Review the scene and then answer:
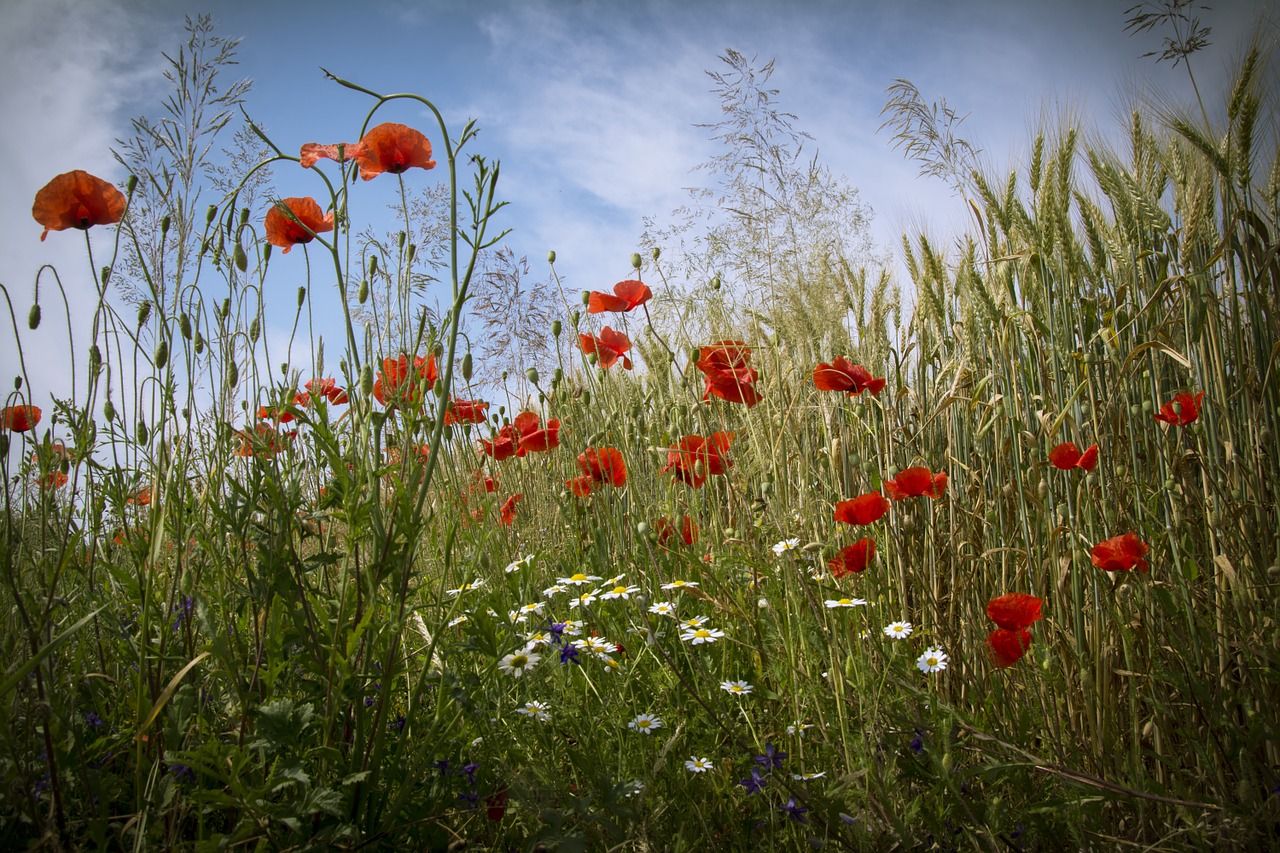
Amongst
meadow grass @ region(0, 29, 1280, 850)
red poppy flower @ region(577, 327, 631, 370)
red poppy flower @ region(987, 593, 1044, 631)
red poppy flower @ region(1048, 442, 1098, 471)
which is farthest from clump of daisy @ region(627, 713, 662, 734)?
red poppy flower @ region(577, 327, 631, 370)

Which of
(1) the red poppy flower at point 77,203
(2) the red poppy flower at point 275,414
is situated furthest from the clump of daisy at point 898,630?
(1) the red poppy flower at point 77,203

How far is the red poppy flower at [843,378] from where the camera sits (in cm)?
Answer: 174

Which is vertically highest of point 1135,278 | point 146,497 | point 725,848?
point 1135,278

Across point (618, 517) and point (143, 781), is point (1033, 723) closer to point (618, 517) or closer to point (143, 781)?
point (618, 517)

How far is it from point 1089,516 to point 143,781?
61.6 inches

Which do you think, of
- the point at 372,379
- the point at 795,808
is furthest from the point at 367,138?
the point at 795,808

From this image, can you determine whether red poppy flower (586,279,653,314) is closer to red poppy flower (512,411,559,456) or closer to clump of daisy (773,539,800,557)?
red poppy flower (512,411,559,456)

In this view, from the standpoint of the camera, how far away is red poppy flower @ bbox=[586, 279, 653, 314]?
2234 mm

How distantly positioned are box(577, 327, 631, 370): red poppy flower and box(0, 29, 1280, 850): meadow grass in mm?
290

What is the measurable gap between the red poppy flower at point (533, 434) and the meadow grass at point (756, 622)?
41 centimetres

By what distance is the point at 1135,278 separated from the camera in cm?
165

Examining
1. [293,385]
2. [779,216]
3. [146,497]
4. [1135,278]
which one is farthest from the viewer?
[779,216]

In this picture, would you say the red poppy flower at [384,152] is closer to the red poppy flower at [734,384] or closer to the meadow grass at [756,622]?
the meadow grass at [756,622]

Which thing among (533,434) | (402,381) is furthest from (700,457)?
(402,381)
